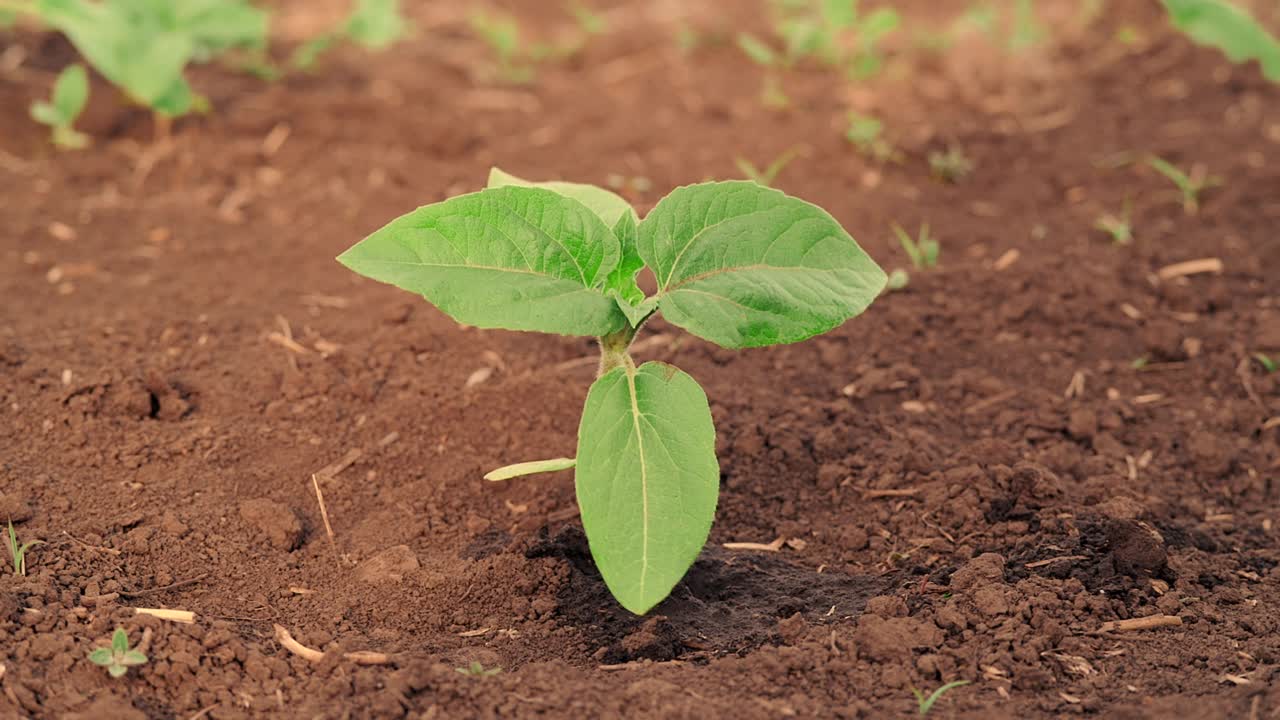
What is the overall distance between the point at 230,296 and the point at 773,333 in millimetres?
1924

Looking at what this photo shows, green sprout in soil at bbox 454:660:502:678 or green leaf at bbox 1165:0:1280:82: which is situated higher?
green leaf at bbox 1165:0:1280:82

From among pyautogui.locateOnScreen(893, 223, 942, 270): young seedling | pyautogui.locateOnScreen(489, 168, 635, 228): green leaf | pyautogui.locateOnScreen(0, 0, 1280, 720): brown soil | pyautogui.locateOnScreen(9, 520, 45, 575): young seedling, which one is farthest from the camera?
pyautogui.locateOnScreen(893, 223, 942, 270): young seedling

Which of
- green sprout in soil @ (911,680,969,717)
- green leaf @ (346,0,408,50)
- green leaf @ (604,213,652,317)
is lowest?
green sprout in soil @ (911,680,969,717)

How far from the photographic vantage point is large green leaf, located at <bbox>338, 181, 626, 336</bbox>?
2029 mm

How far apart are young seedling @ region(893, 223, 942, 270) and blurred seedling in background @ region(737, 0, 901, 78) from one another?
4.36 feet

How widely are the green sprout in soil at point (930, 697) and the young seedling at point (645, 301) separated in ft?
1.44

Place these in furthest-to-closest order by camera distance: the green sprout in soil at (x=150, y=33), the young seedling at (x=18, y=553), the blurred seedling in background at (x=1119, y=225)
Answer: the green sprout in soil at (x=150, y=33)
the blurred seedling in background at (x=1119, y=225)
the young seedling at (x=18, y=553)

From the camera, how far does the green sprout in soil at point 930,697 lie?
201 cm

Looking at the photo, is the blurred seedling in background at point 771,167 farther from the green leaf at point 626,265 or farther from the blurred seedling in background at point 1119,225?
the green leaf at point 626,265

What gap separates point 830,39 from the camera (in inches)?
207

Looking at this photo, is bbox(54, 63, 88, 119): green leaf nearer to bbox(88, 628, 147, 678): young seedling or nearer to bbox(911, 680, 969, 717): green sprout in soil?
bbox(88, 628, 147, 678): young seedling

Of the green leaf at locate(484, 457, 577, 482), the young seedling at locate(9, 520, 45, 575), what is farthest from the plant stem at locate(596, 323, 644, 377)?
the young seedling at locate(9, 520, 45, 575)

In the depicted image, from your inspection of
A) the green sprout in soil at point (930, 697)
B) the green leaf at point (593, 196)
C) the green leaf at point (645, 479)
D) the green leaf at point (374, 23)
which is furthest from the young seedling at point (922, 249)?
the green leaf at point (374, 23)

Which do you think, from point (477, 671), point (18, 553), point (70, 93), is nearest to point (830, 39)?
point (70, 93)
